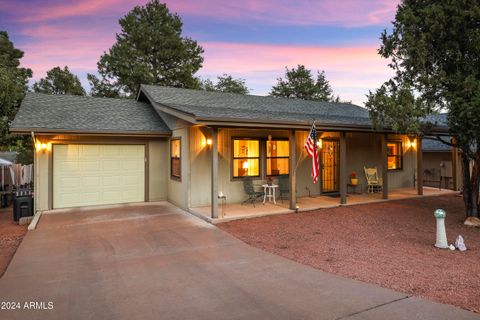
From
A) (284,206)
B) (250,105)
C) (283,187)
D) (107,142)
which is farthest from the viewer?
(250,105)

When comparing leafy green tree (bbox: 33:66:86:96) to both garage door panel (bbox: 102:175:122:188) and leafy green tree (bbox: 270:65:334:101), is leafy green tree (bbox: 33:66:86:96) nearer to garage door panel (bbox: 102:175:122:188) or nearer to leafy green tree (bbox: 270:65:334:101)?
garage door panel (bbox: 102:175:122:188)

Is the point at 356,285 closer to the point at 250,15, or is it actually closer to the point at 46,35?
the point at 250,15

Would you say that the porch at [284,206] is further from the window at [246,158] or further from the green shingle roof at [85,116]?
the green shingle roof at [85,116]

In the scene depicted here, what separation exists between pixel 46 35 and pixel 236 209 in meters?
12.4

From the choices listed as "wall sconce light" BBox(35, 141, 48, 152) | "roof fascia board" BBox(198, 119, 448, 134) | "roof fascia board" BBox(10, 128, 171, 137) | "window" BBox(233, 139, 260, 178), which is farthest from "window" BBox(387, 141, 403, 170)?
"wall sconce light" BBox(35, 141, 48, 152)

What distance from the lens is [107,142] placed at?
10211mm

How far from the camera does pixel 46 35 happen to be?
46.6 ft

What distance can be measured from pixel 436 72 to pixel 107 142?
383 inches

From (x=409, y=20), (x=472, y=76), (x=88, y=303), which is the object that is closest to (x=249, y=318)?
(x=88, y=303)

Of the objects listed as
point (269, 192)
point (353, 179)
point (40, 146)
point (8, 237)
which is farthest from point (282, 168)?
point (8, 237)

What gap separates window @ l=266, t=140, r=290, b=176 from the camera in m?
10.6

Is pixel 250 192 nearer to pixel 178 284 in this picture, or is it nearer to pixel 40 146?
pixel 178 284

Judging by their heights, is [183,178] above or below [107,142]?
below

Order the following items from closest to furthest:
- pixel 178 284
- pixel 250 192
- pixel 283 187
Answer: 1. pixel 178 284
2. pixel 250 192
3. pixel 283 187
